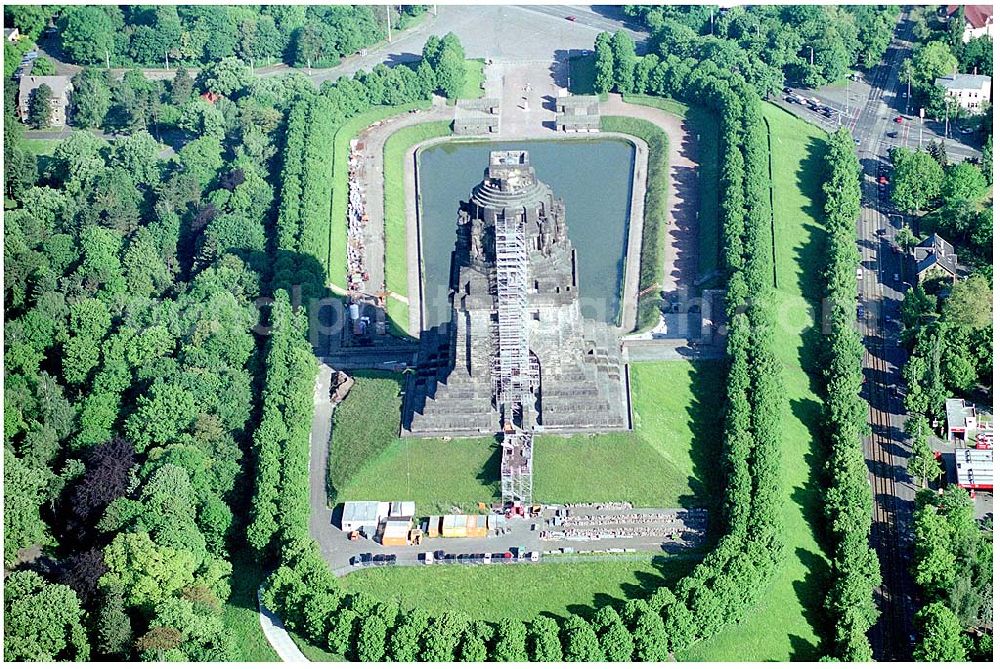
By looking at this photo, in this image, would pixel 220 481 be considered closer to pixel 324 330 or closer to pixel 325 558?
pixel 325 558

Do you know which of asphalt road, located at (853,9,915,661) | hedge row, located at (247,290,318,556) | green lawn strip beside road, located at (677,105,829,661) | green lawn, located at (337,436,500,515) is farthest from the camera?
green lawn, located at (337,436,500,515)

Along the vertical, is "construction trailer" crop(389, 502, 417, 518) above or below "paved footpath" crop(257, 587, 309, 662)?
above

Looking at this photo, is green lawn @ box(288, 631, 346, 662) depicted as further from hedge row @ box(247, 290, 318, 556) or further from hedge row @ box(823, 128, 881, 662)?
hedge row @ box(823, 128, 881, 662)

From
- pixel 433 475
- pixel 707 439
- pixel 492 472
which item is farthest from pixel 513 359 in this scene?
pixel 707 439

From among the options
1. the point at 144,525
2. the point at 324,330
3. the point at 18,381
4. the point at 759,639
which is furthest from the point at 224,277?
the point at 759,639

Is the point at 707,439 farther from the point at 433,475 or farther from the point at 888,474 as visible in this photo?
the point at 433,475

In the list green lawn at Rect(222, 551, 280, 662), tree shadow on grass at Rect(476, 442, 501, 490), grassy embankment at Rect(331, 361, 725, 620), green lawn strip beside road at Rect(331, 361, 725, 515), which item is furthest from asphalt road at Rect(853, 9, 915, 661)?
green lawn at Rect(222, 551, 280, 662)
